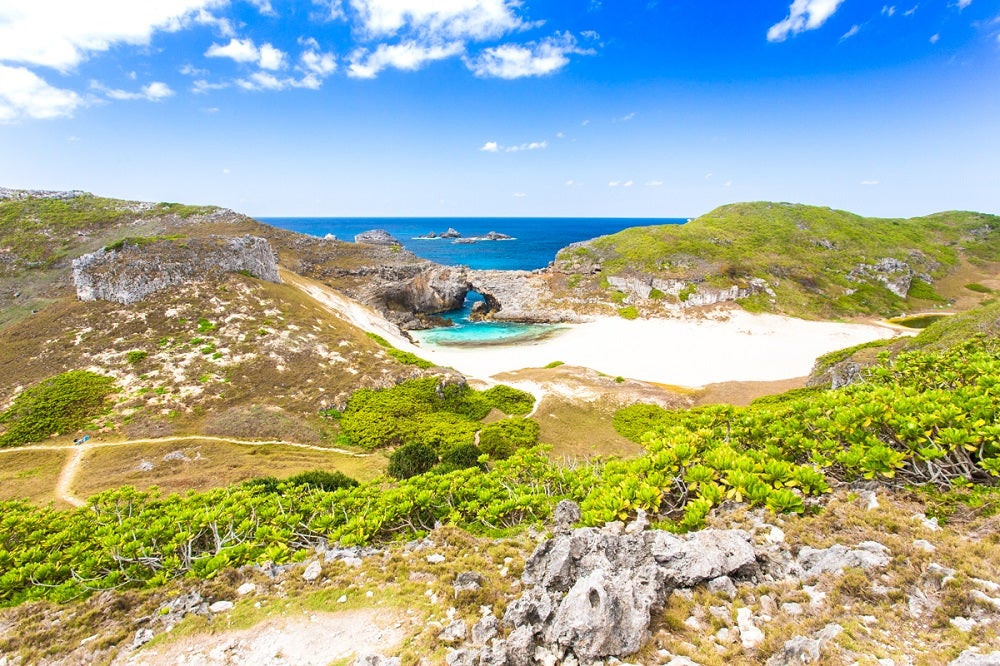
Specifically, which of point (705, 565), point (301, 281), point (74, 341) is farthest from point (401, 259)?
point (705, 565)

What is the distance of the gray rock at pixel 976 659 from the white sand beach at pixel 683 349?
40333mm

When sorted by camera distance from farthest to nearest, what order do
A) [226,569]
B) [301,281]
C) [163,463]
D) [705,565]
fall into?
1. [301,281]
2. [163,463]
3. [226,569]
4. [705,565]

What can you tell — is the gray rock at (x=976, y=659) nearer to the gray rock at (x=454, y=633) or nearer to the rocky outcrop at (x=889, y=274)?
the gray rock at (x=454, y=633)

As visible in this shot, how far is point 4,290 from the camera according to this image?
52406 mm

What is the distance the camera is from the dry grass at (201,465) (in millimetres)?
22422

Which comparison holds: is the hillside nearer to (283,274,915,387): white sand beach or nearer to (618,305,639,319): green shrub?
(618,305,639,319): green shrub

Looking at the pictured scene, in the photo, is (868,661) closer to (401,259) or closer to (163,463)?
(163,463)

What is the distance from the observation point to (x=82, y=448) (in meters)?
25.5

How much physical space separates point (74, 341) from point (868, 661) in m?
49.9

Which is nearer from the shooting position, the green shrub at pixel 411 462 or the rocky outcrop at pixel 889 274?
the green shrub at pixel 411 462

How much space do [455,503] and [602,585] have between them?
22.4ft

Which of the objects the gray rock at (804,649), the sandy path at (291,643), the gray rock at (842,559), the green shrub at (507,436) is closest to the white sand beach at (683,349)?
the green shrub at (507,436)

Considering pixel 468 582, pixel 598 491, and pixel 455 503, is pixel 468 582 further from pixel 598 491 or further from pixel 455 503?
pixel 455 503

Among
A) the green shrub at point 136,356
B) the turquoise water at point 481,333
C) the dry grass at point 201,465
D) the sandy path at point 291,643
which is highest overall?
the sandy path at point 291,643
